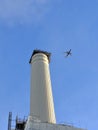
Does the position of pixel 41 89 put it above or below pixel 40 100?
above

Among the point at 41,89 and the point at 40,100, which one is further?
the point at 41,89

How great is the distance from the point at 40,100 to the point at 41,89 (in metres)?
2.41

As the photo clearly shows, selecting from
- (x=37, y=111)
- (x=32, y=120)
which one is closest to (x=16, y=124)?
(x=37, y=111)

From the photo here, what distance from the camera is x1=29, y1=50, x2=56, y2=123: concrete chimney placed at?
48.9m

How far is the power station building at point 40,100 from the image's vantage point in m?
43.9

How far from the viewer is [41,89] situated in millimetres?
52438

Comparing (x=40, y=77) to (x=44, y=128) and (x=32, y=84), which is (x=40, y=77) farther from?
(x=44, y=128)

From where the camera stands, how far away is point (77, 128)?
4506 cm

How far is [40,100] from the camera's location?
50625mm

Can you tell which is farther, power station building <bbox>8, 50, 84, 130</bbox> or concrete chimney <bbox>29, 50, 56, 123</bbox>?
concrete chimney <bbox>29, 50, 56, 123</bbox>

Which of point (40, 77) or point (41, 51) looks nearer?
point (40, 77)

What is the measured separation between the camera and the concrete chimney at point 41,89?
48925 millimetres

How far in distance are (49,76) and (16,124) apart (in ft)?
33.3

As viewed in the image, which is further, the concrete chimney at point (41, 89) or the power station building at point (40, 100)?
the concrete chimney at point (41, 89)
